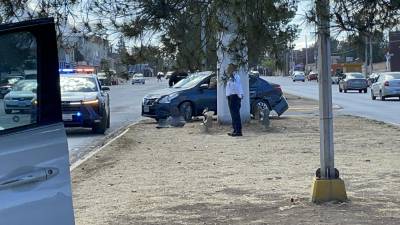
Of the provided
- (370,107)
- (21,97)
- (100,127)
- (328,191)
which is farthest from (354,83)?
(21,97)

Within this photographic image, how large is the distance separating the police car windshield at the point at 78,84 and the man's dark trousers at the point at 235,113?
417cm

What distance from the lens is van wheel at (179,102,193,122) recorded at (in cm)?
2009

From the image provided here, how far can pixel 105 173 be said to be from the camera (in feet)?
31.7

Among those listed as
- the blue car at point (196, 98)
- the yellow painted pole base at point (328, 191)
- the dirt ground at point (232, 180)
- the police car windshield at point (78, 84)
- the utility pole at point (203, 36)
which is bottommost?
the dirt ground at point (232, 180)

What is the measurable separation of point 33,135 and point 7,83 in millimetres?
270

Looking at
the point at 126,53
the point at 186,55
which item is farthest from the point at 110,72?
the point at 186,55

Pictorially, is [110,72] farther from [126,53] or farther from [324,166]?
[324,166]

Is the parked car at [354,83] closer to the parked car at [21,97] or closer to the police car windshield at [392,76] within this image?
the police car windshield at [392,76]

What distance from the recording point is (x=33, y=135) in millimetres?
3150

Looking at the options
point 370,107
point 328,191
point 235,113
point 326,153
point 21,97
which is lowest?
point 370,107

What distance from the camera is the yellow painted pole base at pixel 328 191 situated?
689 centimetres

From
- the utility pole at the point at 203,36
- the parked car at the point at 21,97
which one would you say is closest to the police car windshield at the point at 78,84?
the utility pole at the point at 203,36

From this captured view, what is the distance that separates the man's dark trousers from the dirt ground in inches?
10.9

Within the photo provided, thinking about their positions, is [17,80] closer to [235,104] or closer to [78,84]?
[235,104]
